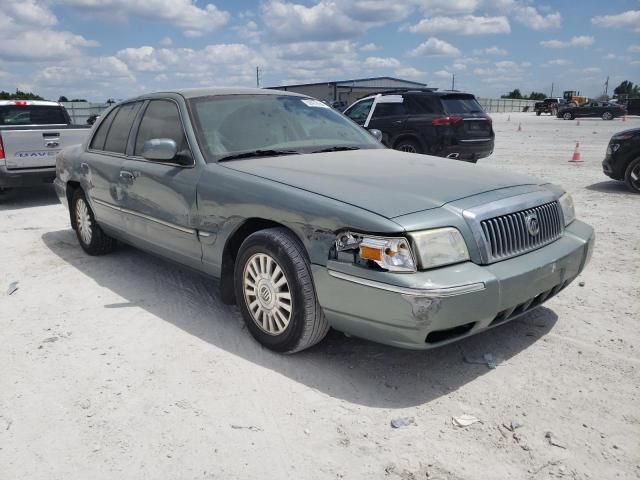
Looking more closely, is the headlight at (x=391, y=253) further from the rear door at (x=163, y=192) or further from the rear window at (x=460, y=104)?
the rear window at (x=460, y=104)

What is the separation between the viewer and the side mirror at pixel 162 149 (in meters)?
3.77

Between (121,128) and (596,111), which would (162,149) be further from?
(596,111)

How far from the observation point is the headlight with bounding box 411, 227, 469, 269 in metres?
2.75

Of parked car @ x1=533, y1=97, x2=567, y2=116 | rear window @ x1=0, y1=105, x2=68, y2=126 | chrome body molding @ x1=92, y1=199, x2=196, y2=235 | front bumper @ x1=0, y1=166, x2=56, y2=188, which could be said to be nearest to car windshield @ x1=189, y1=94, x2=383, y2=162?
chrome body molding @ x1=92, y1=199, x2=196, y2=235

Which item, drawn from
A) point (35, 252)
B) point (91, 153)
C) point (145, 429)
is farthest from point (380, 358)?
point (35, 252)

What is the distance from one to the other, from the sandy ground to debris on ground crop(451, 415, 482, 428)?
0.04 metres

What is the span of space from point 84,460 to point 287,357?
1.30m

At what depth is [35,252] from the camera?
19.7 feet

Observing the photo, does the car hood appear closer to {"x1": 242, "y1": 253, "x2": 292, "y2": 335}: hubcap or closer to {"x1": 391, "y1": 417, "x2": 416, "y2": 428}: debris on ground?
{"x1": 242, "y1": 253, "x2": 292, "y2": 335}: hubcap

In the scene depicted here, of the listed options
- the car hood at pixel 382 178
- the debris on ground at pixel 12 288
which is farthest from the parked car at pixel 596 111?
the debris on ground at pixel 12 288

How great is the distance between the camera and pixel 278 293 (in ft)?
10.8

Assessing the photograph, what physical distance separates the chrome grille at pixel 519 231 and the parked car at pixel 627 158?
636 cm

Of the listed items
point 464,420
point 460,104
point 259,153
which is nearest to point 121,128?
point 259,153

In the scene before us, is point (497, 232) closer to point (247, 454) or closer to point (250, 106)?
point (247, 454)
